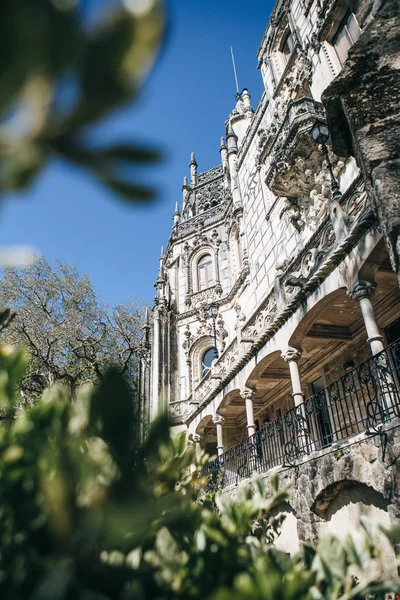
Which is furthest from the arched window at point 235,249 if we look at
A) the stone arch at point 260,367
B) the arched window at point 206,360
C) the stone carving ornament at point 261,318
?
the stone arch at point 260,367

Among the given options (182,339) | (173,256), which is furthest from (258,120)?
(182,339)

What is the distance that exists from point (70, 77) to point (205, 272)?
86.4 feet

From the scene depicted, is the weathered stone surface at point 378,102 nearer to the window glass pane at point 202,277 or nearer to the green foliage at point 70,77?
the green foliage at point 70,77

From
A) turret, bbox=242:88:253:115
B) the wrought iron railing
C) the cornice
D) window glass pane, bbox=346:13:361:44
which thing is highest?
turret, bbox=242:88:253:115

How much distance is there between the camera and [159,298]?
85.9 feet

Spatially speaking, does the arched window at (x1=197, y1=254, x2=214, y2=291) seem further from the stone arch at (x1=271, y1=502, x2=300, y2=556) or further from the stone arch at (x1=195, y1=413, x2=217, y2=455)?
the stone arch at (x1=271, y1=502, x2=300, y2=556)

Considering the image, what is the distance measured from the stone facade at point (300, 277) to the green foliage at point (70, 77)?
509 millimetres

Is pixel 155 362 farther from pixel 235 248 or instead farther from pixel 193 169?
pixel 193 169

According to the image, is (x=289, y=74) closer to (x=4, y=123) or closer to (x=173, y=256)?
(x=173, y=256)

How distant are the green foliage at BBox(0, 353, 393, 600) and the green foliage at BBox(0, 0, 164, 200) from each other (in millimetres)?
433

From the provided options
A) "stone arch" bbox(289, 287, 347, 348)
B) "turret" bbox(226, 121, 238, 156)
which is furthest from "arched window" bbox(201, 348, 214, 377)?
"stone arch" bbox(289, 287, 347, 348)

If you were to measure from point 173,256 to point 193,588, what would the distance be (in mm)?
28002

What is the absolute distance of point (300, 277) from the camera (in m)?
9.32

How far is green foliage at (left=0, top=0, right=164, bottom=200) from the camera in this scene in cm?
56
